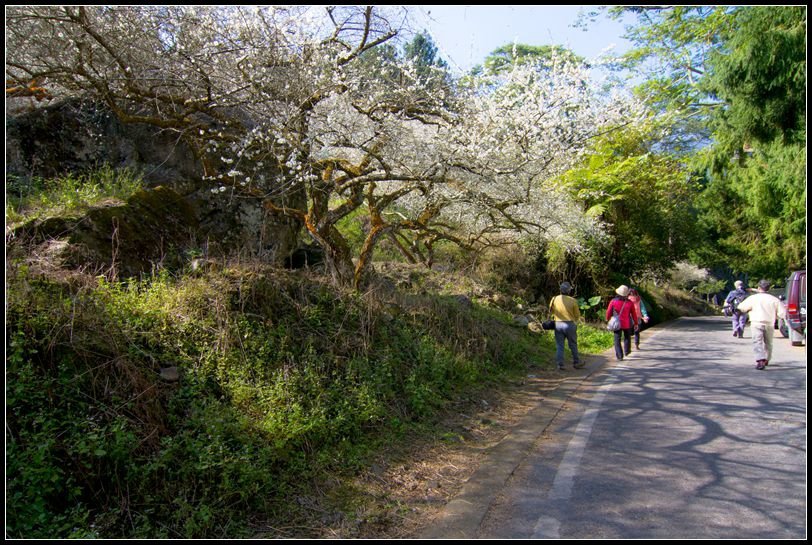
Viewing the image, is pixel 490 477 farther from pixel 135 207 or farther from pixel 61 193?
pixel 61 193

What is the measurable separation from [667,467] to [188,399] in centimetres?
445

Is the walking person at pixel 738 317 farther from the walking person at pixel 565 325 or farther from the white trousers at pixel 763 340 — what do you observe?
the walking person at pixel 565 325

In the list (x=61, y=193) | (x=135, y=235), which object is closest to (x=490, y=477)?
(x=135, y=235)

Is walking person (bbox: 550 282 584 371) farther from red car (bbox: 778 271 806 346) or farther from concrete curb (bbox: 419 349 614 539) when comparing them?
red car (bbox: 778 271 806 346)

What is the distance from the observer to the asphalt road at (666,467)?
414cm

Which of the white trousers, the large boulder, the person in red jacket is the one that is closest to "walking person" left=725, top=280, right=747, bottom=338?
the person in red jacket

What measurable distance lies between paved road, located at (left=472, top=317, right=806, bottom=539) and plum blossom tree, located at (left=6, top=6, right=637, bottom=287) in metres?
4.22

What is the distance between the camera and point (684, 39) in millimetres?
20672

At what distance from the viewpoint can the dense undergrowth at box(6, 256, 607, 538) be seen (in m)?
3.91

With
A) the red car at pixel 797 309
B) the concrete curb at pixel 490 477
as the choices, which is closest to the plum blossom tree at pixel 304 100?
the concrete curb at pixel 490 477

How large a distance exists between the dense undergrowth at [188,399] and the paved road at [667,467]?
1.68m

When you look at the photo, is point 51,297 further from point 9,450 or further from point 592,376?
point 592,376

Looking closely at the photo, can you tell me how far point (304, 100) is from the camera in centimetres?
834

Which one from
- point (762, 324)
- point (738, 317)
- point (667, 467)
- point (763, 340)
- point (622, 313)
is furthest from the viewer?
point (738, 317)
